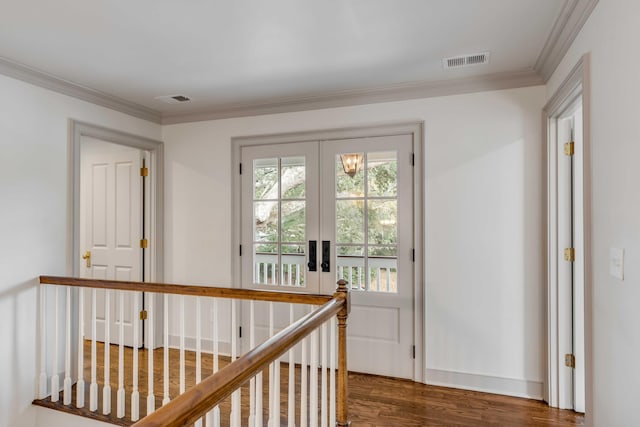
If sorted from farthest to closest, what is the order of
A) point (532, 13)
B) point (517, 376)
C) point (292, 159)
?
point (292, 159)
point (517, 376)
point (532, 13)

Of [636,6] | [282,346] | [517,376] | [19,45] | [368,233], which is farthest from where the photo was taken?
[368,233]

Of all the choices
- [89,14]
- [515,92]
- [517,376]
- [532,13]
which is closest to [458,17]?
[532,13]

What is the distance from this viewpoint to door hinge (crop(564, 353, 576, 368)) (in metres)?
2.57

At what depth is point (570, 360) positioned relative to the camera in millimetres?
2586

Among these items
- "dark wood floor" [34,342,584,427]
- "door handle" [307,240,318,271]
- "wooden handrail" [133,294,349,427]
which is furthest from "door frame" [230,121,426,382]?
"wooden handrail" [133,294,349,427]

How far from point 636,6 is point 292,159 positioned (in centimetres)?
260

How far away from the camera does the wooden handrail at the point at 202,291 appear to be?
7.17 feet

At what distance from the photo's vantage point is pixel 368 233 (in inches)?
129

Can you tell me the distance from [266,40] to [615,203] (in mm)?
2000

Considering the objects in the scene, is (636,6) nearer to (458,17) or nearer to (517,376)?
(458,17)

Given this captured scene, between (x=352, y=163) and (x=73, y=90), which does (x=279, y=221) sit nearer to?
(x=352, y=163)

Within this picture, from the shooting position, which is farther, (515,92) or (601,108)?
(515,92)

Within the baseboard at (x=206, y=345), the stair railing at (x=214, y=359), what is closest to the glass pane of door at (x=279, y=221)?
the stair railing at (x=214, y=359)

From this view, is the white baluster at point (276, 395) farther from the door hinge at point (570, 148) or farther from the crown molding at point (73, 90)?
the crown molding at point (73, 90)
